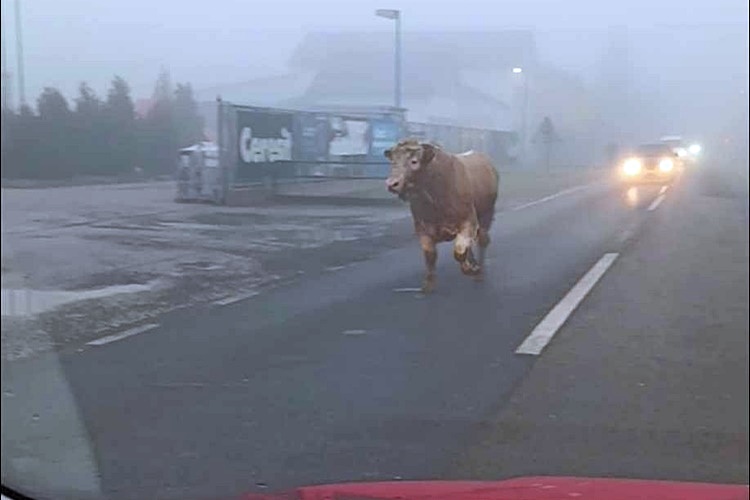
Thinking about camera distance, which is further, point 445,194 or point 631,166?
point 631,166

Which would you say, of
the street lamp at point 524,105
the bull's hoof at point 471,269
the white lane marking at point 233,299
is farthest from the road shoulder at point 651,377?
the white lane marking at point 233,299

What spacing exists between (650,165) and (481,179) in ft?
7.63

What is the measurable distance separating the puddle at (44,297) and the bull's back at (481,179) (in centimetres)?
247

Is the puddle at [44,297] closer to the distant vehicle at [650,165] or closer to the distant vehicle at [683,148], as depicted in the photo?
the distant vehicle at [650,165]

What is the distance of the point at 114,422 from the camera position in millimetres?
5855

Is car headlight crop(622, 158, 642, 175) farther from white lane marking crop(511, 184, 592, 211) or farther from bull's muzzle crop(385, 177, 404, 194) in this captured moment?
bull's muzzle crop(385, 177, 404, 194)

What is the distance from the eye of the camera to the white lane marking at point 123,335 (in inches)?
273

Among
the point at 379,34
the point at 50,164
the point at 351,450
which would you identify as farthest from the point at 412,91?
the point at 50,164

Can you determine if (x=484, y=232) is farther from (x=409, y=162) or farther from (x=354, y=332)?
(x=354, y=332)

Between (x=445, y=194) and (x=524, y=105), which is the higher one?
(x=524, y=105)

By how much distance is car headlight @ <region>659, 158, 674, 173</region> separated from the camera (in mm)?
7035

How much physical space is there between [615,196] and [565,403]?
1.80m

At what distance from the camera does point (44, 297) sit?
27.0 ft

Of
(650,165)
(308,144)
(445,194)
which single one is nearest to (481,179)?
(445,194)
